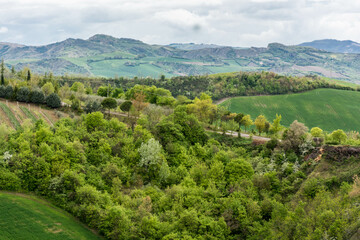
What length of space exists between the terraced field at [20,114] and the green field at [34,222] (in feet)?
85.2

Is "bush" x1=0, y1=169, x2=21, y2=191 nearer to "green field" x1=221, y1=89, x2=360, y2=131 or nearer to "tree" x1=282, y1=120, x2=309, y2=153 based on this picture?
"tree" x1=282, y1=120, x2=309, y2=153

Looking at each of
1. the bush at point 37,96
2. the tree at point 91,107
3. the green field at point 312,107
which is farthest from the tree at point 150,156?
the green field at point 312,107

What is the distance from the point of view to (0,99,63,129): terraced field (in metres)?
72.5

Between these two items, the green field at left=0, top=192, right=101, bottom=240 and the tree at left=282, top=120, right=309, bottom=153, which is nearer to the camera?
the green field at left=0, top=192, right=101, bottom=240

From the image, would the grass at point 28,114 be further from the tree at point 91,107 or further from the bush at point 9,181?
the bush at point 9,181

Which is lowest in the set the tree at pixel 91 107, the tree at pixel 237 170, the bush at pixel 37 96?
the tree at pixel 237 170

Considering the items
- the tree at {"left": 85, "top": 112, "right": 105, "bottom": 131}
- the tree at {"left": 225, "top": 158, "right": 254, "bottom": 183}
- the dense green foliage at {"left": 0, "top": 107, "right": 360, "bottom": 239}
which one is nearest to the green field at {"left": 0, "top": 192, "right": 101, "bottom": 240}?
the dense green foliage at {"left": 0, "top": 107, "right": 360, "bottom": 239}

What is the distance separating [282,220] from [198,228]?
12.9m

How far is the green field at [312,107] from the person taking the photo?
150125 millimetres

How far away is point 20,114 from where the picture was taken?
3041 inches

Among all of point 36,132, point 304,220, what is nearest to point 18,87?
point 36,132

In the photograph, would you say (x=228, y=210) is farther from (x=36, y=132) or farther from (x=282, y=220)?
(x=36, y=132)

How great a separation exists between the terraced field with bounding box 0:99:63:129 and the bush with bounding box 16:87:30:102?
1.77 m

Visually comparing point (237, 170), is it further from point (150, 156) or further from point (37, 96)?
point (37, 96)
